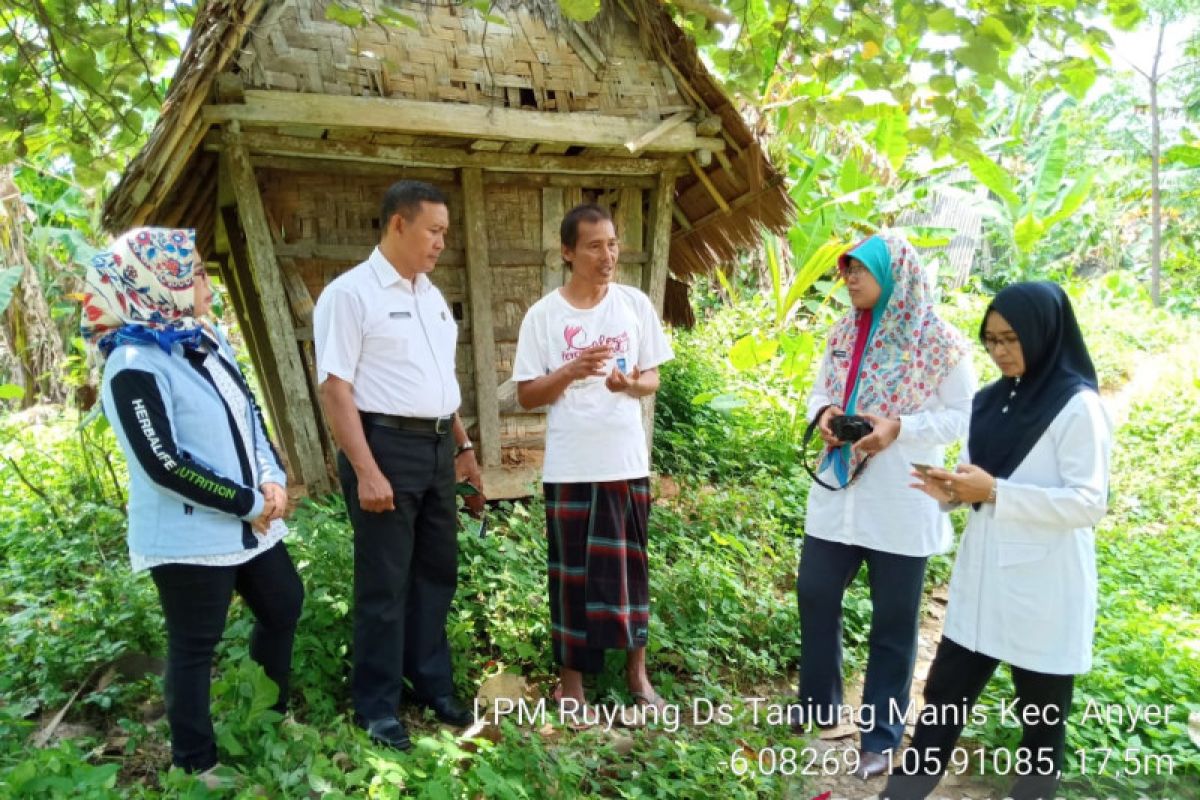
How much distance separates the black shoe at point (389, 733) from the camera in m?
3.16

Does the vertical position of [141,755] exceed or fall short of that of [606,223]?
it falls short

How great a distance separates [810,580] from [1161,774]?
138 cm

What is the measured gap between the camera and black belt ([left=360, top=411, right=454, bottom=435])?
10.5 ft

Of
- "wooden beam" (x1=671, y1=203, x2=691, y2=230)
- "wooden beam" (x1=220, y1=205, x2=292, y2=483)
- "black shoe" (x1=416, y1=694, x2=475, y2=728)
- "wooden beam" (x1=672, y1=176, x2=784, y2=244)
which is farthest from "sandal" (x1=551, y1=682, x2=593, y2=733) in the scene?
"wooden beam" (x1=671, y1=203, x2=691, y2=230)

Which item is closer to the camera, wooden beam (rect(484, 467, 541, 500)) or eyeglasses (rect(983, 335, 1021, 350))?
A: eyeglasses (rect(983, 335, 1021, 350))

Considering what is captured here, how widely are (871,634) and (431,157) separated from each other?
143 inches

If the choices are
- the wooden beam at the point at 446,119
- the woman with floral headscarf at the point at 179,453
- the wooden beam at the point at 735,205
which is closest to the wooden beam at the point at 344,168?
the wooden beam at the point at 446,119

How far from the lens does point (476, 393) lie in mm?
5711

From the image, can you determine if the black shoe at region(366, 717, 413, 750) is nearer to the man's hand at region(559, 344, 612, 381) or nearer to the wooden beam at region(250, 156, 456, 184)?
the man's hand at region(559, 344, 612, 381)

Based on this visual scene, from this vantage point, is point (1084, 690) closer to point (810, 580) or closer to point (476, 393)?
point (810, 580)

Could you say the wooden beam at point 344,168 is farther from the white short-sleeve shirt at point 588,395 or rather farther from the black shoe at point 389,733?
the black shoe at point 389,733

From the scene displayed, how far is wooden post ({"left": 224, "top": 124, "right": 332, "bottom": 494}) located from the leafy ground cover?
275 mm

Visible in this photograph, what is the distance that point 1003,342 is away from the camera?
2.72 m

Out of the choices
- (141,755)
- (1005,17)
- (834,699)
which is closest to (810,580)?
(834,699)
